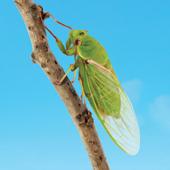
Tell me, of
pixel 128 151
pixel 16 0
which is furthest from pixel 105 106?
pixel 16 0

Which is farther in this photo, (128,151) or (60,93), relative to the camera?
(128,151)

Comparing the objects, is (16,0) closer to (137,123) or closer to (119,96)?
(119,96)

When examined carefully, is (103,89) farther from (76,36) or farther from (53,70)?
(53,70)

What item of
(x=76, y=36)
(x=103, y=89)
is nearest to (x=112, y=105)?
(x=103, y=89)

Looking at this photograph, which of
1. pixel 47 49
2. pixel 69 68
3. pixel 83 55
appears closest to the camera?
pixel 47 49

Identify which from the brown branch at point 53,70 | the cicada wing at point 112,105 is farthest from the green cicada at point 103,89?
the brown branch at point 53,70

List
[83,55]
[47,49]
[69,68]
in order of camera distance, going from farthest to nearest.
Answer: [83,55] < [69,68] < [47,49]

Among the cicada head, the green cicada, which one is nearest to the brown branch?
the green cicada
